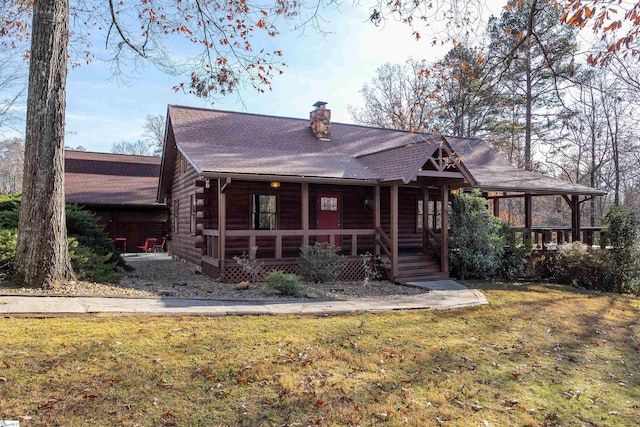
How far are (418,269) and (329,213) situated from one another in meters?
3.66

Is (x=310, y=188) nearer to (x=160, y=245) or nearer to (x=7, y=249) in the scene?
(x=7, y=249)

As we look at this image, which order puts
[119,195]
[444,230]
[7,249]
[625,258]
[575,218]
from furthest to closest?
[119,195], [575,218], [625,258], [444,230], [7,249]

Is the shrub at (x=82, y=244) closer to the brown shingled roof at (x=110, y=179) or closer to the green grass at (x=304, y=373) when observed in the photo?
the green grass at (x=304, y=373)

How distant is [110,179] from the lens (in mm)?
25672

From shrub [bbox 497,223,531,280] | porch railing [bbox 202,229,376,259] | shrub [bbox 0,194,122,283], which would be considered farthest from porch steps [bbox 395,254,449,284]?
shrub [bbox 0,194,122,283]

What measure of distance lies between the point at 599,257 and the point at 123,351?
558 inches

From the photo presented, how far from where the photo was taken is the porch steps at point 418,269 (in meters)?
12.8

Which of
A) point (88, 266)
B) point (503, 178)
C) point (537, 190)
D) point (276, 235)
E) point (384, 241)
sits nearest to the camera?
point (88, 266)

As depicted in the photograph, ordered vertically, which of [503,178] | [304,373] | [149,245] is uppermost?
[503,178]

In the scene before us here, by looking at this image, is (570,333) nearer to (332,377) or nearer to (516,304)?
(516,304)

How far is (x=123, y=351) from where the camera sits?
502 cm

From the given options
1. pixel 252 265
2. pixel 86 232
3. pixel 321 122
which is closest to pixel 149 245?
pixel 86 232

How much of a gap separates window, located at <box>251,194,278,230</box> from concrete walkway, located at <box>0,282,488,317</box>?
5.50 metres

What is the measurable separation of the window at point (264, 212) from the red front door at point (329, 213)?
1584 mm
